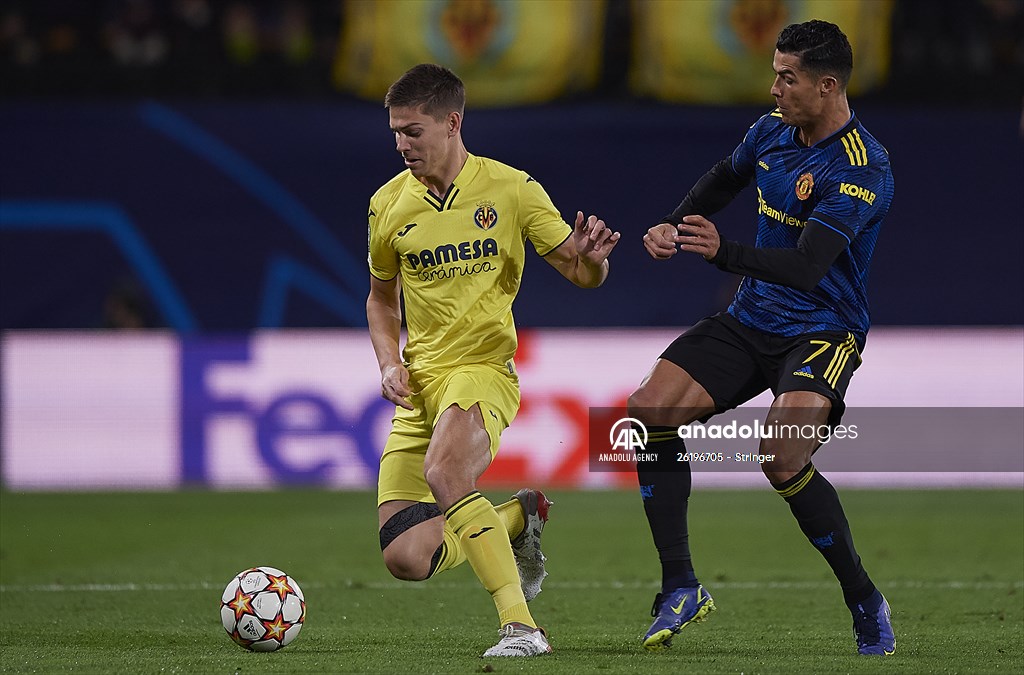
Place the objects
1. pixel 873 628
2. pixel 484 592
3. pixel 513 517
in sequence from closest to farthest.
Result: 1. pixel 873 628
2. pixel 513 517
3. pixel 484 592

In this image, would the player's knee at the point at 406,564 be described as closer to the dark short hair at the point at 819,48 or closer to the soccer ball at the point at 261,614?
the soccer ball at the point at 261,614

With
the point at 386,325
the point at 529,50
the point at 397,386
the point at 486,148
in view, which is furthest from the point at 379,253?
the point at 529,50

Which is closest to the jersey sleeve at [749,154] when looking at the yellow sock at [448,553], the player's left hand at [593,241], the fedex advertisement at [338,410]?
the player's left hand at [593,241]

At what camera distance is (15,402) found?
488 inches

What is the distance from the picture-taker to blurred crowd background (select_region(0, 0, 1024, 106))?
15008 millimetres

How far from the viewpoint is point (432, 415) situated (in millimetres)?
5562

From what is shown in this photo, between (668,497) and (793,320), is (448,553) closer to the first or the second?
(668,497)

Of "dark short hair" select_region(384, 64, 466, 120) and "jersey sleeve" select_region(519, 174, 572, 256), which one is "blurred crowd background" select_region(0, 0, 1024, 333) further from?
"dark short hair" select_region(384, 64, 466, 120)

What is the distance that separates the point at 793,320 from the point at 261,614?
2194mm

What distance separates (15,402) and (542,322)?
205 inches

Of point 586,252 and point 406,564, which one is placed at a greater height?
point 586,252

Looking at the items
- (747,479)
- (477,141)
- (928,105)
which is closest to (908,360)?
(747,479)

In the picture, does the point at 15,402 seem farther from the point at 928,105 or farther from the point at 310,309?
the point at 928,105

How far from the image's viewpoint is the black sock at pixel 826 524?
5270 mm
